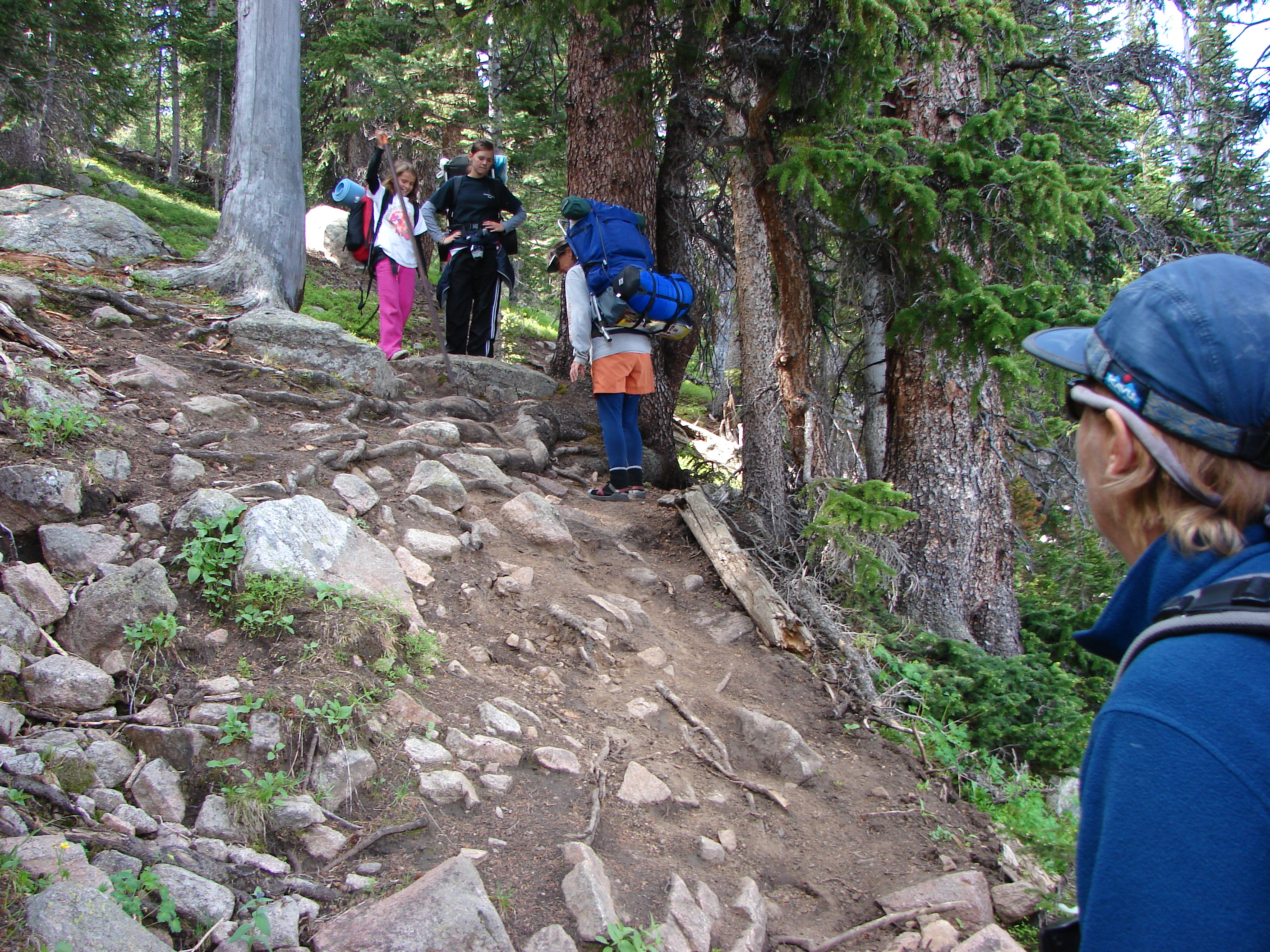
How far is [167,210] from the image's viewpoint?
20.2 metres

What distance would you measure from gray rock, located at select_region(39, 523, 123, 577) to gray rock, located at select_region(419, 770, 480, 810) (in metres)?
1.87

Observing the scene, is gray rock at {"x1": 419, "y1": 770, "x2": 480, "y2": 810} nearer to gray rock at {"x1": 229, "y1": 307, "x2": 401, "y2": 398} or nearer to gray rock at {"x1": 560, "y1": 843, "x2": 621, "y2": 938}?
gray rock at {"x1": 560, "y1": 843, "x2": 621, "y2": 938}

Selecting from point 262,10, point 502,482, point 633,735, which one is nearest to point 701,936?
point 633,735

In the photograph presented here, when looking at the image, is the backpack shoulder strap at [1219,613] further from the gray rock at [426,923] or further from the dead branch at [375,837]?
the dead branch at [375,837]

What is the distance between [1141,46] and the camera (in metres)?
6.82

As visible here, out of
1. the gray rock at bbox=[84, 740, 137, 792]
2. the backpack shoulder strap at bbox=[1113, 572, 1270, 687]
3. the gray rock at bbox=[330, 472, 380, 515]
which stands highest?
the backpack shoulder strap at bbox=[1113, 572, 1270, 687]

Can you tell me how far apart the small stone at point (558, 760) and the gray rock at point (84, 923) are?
1.58m

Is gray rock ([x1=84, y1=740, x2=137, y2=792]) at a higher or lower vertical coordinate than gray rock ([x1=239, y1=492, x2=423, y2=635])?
lower

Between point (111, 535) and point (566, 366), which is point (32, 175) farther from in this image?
point (111, 535)

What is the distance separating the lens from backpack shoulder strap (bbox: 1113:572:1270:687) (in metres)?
0.97

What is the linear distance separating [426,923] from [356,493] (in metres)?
3.15

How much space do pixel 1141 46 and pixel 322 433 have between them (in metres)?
7.42

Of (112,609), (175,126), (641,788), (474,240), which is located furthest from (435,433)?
(175,126)

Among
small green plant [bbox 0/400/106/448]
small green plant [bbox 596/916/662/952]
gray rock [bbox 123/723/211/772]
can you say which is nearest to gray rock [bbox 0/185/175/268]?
small green plant [bbox 0/400/106/448]
